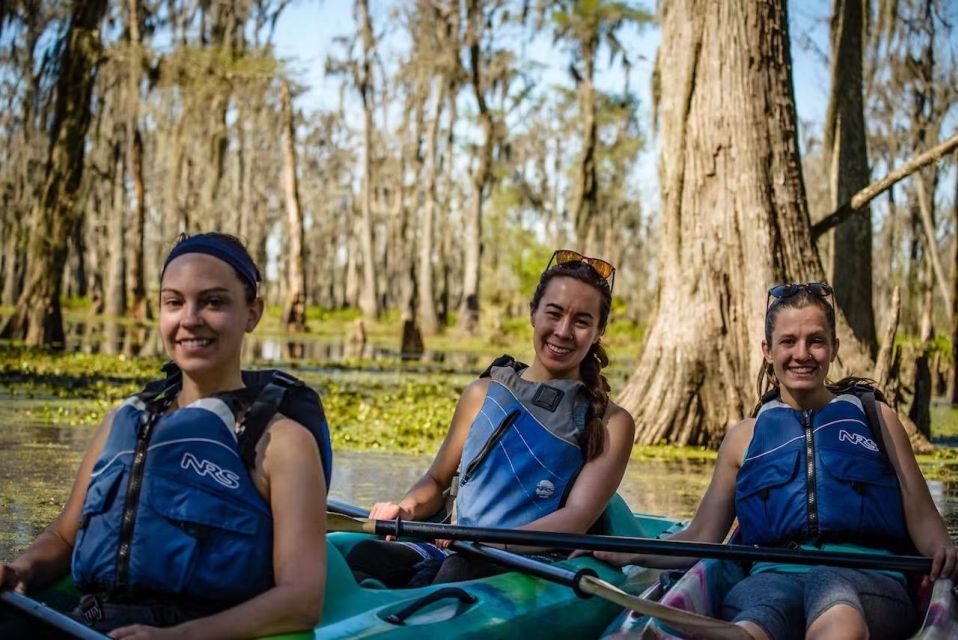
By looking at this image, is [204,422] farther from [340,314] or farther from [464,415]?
[340,314]

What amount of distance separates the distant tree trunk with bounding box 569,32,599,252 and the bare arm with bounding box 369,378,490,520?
2706 cm

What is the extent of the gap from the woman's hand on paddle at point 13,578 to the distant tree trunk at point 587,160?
2861 cm

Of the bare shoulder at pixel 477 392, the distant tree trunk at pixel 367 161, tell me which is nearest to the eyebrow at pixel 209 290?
the bare shoulder at pixel 477 392

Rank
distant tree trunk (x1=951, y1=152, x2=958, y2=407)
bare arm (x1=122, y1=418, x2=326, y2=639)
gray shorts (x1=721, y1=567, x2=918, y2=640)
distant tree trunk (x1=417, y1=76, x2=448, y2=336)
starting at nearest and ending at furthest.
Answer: bare arm (x1=122, y1=418, x2=326, y2=639), gray shorts (x1=721, y1=567, x2=918, y2=640), distant tree trunk (x1=951, y1=152, x2=958, y2=407), distant tree trunk (x1=417, y1=76, x2=448, y2=336)

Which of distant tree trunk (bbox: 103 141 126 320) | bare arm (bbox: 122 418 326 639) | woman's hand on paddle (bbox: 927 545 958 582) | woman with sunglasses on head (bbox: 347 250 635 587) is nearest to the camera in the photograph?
bare arm (bbox: 122 418 326 639)

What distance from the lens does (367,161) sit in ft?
126

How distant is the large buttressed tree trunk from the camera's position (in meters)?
9.15

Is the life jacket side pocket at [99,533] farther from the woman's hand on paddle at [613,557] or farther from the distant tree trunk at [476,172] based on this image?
the distant tree trunk at [476,172]

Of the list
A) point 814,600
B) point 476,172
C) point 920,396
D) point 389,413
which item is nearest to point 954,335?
point 920,396

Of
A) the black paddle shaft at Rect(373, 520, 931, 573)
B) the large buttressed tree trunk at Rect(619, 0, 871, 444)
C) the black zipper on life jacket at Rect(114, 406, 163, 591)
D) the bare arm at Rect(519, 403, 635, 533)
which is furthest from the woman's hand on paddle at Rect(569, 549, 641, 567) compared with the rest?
the large buttressed tree trunk at Rect(619, 0, 871, 444)

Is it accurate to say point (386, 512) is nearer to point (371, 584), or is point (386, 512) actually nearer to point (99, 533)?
point (371, 584)

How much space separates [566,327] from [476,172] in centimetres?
2948

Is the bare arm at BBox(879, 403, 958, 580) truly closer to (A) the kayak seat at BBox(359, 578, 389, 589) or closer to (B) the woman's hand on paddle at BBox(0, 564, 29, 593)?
(A) the kayak seat at BBox(359, 578, 389, 589)

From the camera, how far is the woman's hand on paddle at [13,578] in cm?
279
